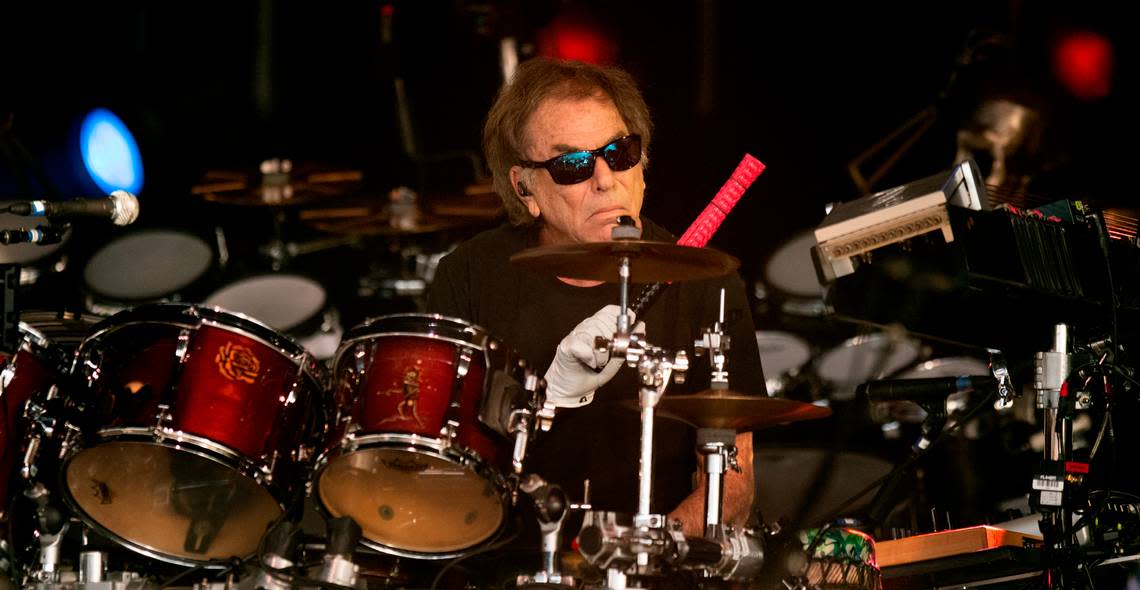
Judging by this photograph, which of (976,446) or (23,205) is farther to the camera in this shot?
(976,446)

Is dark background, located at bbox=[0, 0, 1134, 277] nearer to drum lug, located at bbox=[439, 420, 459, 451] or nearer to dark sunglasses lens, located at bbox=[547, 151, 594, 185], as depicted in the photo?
dark sunglasses lens, located at bbox=[547, 151, 594, 185]

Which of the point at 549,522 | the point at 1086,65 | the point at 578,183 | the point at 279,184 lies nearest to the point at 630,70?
the point at 279,184

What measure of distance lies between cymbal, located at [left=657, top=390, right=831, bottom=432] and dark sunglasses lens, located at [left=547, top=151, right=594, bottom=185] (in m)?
0.89

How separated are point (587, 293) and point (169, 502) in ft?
3.93

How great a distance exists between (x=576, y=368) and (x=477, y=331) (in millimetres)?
248

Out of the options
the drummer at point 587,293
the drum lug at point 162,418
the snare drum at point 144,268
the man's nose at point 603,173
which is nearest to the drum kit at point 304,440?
the drum lug at point 162,418

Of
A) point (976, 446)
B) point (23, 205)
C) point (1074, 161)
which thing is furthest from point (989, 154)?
point (23, 205)

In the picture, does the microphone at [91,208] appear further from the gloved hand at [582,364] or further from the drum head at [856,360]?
the drum head at [856,360]

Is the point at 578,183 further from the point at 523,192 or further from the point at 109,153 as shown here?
the point at 109,153

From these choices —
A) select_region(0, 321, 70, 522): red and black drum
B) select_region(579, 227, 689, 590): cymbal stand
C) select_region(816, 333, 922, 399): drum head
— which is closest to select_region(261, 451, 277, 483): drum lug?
select_region(0, 321, 70, 522): red and black drum

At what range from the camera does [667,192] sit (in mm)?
5633

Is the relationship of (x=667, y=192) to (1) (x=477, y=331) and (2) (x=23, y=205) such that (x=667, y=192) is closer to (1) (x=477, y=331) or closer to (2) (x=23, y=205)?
(1) (x=477, y=331)

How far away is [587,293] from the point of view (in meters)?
3.39

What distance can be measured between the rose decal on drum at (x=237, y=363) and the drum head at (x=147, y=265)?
9.07 feet
